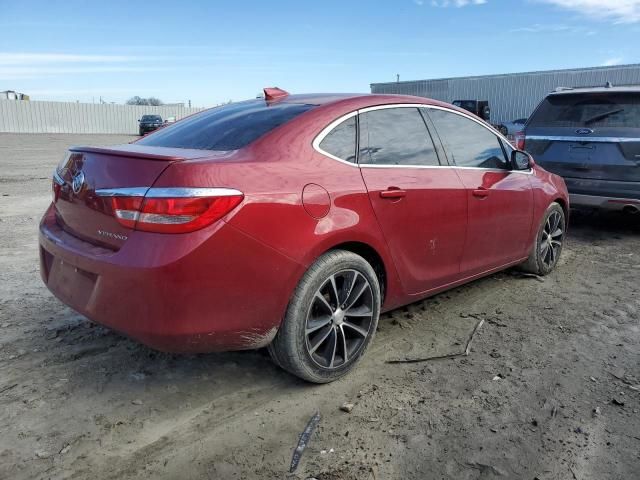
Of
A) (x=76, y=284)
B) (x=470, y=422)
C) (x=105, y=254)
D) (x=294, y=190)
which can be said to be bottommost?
(x=470, y=422)

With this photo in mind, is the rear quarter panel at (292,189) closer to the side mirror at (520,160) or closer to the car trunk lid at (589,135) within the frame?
the side mirror at (520,160)

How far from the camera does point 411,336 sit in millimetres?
3744

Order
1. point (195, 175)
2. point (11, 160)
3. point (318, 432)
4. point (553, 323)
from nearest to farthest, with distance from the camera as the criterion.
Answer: point (195, 175) → point (318, 432) → point (553, 323) → point (11, 160)

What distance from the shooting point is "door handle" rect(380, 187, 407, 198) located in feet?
10.5

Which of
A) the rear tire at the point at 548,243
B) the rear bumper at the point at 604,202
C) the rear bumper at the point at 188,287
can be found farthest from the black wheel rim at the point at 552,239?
the rear bumper at the point at 188,287

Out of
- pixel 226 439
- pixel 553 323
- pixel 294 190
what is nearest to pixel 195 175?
pixel 294 190

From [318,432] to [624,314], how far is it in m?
2.84

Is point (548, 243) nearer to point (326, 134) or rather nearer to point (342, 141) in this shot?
point (342, 141)

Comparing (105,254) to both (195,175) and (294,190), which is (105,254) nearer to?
(195,175)

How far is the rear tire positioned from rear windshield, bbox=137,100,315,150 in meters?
2.80

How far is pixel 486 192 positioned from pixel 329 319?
1.73 m

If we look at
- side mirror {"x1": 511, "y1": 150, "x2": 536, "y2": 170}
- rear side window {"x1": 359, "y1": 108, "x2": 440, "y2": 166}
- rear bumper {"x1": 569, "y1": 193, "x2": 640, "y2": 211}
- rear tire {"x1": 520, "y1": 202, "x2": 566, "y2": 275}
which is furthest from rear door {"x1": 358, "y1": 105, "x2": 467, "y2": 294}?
rear bumper {"x1": 569, "y1": 193, "x2": 640, "y2": 211}

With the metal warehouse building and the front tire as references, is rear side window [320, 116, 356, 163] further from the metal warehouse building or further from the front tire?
the metal warehouse building

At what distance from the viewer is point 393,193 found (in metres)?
3.25
